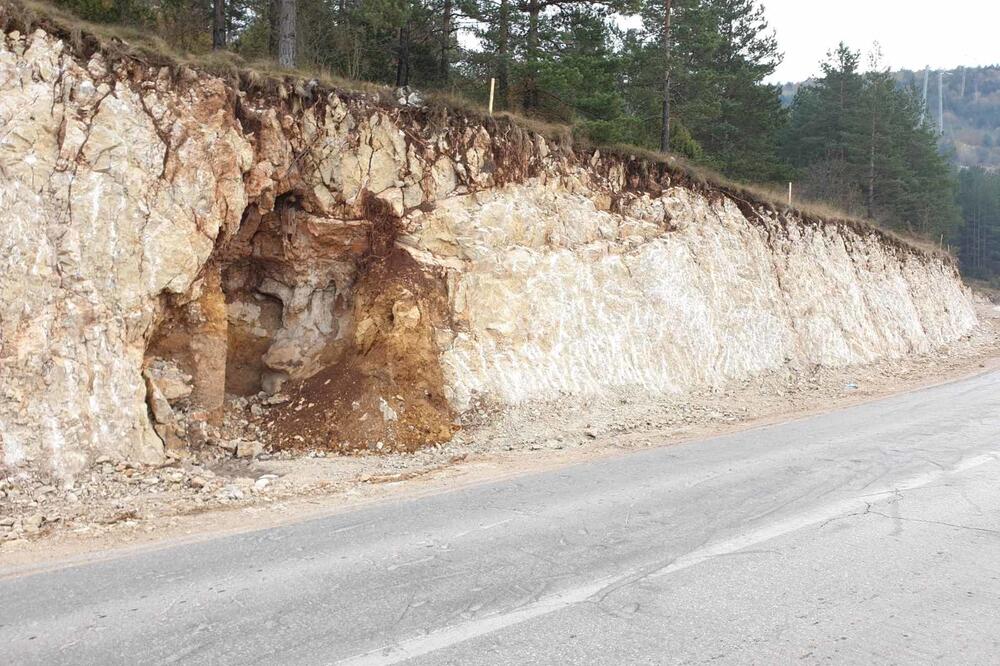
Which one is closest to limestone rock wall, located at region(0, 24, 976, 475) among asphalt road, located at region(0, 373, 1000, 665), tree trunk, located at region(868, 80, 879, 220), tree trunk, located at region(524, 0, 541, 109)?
tree trunk, located at region(524, 0, 541, 109)

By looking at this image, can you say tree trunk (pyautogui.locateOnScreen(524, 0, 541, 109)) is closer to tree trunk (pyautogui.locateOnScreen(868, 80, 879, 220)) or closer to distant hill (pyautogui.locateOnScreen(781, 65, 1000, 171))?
tree trunk (pyautogui.locateOnScreen(868, 80, 879, 220))

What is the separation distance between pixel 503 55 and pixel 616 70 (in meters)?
3.22

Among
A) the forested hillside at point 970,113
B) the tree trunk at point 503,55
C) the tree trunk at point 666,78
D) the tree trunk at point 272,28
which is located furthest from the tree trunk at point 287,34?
the forested hillside at point 970,113

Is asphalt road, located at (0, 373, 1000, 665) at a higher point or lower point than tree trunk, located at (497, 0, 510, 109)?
lower

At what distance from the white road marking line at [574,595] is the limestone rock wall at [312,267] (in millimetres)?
5745

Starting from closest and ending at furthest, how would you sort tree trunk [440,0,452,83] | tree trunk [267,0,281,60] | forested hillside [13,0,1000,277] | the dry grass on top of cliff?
the dry grass on top of cliff → forested hillside [13,0,1000,277] → tree trunk [267,0,281,60] → tree trunk [440,0,452,83]

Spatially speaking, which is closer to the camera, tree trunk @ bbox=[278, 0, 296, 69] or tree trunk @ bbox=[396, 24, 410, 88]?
tree trunk @ bbox=[278, 0, 296, 69]

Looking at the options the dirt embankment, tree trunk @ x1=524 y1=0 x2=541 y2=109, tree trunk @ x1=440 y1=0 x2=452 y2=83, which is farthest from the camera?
tree trunk @ x1=440 y1=0 x2=452 y2=83

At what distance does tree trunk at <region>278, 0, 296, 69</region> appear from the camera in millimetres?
13445

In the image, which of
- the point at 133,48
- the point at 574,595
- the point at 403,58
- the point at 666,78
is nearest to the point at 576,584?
the point at 574,595

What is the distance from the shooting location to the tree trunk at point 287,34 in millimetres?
13445

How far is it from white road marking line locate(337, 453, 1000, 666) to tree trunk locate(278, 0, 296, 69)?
12.0 meters

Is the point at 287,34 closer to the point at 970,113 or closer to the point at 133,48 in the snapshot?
the point at 133,48

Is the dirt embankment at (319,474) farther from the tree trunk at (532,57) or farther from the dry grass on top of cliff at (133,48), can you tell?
the tree trunk at (532,57)
